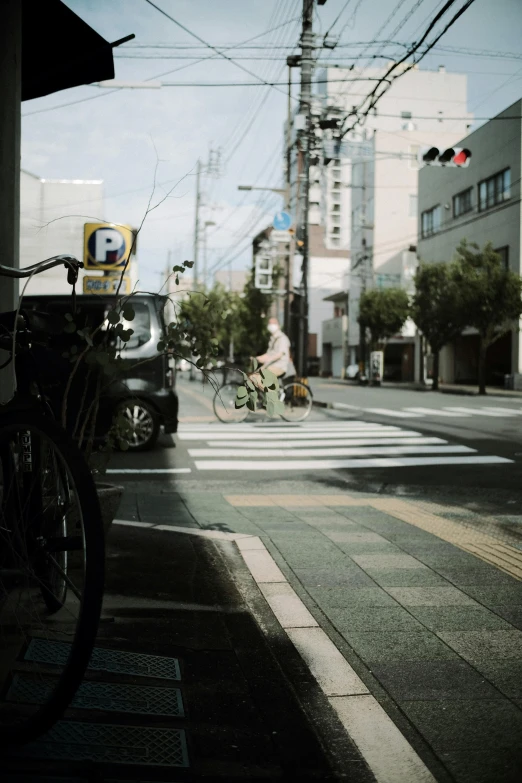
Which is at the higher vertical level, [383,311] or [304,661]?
[383,311]

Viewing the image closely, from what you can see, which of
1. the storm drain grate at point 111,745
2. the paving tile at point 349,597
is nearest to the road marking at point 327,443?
the paving tile at point 349,597

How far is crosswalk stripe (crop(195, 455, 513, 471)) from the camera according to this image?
9709 mm

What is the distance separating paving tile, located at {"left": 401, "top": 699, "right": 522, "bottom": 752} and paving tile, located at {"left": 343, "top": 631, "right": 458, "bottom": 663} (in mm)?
438

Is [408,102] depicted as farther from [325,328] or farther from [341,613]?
[341,613]

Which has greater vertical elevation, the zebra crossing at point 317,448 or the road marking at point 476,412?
the road marking at point 476,412

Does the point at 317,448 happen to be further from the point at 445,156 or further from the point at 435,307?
the point at 435,307

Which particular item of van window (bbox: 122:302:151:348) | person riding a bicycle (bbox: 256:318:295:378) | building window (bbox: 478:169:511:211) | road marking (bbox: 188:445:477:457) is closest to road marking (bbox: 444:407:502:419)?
person riding a bicycle (bbox: 256:318:295:378)

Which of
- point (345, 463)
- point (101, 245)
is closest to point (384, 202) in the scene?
point (101, 245)

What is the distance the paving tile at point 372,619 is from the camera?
358 cm

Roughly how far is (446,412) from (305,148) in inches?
316

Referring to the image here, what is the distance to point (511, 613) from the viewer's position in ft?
12.4

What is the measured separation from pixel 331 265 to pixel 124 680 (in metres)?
87.1

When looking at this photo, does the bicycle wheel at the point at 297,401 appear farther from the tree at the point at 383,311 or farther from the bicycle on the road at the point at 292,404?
the tree at the point at 383,311

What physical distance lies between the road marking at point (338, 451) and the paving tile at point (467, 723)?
26.4ft
